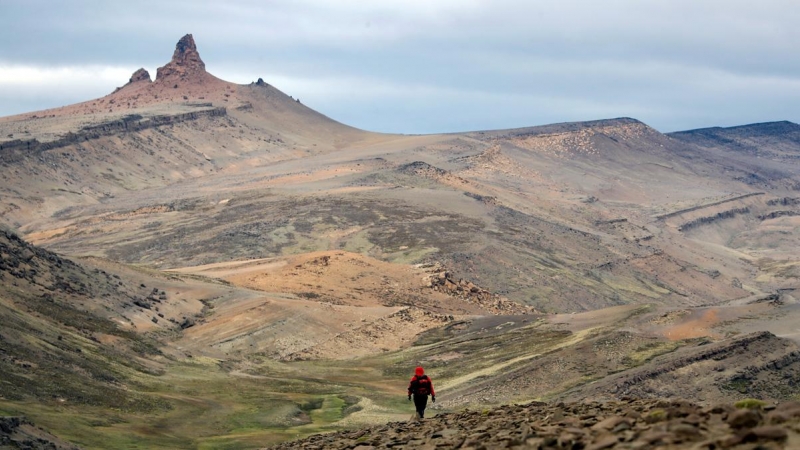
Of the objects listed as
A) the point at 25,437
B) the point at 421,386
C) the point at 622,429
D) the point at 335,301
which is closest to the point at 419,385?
the point at 421,386

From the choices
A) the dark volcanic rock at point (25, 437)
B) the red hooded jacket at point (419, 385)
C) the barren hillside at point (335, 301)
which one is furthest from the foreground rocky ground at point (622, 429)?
the dark volcanic rock at point (25, 437)

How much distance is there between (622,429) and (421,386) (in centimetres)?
1339

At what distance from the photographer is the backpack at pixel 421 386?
1200 inches

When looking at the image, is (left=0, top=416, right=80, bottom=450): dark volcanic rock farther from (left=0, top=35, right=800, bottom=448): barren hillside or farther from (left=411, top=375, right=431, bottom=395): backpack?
(left=411, top=375, right=431, bottom=395): backpack

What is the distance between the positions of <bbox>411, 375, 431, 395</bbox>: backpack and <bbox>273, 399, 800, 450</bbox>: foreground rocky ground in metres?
5.42

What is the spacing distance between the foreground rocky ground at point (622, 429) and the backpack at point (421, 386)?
17.8 feet


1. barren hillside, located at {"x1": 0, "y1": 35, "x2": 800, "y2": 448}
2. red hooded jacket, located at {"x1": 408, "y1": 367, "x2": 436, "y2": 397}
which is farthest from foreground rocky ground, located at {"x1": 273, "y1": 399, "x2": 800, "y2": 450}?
red hooded jacket, located at {"x1": 408, "y1": 367, "x2": 436, "y2": 397}

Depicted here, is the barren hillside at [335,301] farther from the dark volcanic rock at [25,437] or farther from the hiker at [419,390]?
the hiker at [419,390]

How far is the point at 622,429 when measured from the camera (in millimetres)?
17500

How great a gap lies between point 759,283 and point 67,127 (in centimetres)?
11031

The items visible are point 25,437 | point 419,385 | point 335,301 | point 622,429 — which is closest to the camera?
point 622,429

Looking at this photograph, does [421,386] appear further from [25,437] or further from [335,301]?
[335,301]

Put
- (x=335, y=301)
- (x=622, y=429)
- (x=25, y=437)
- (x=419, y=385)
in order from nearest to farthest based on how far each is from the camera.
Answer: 1. (x=622, y=429)
2. (x=419, y=385)
3. (x=25, y=437)
4. (x=335, y=301)

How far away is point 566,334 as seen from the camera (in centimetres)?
6994
